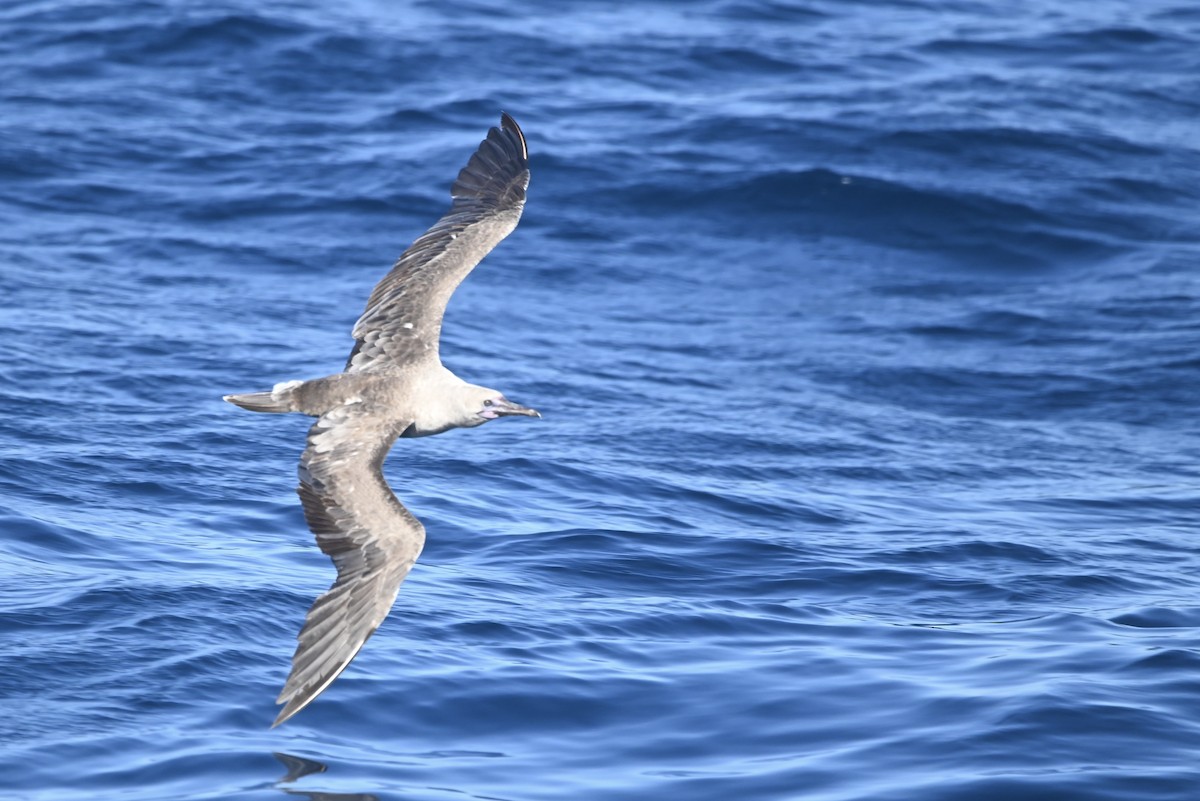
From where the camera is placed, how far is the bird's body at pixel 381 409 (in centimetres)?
730

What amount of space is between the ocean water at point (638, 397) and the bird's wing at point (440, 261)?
1553mm

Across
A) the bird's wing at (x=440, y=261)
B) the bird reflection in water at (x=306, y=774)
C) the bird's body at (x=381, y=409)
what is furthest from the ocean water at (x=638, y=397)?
the bird's wing at (x=440, y=261)

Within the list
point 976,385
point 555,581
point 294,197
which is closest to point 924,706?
point 555,581

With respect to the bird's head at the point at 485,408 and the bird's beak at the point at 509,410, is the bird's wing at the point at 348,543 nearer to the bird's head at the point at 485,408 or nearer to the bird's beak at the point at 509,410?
the bird's head at the point at 485,408

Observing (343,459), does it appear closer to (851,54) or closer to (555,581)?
(555,581)

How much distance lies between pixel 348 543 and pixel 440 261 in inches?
92.0

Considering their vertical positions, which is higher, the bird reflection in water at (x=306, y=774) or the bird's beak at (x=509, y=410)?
the bird's beak at (x=509, y=410)

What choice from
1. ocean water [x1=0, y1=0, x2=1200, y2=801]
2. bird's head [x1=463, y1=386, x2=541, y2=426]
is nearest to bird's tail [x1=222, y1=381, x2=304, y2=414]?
bird's head [x1=463, y1=386, x2=541, y2=426]

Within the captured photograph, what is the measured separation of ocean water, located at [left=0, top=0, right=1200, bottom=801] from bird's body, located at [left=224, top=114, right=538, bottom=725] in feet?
2.34

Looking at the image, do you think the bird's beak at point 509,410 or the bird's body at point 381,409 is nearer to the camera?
the bird's body at point 381,409

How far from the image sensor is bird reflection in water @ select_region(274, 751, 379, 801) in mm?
7098

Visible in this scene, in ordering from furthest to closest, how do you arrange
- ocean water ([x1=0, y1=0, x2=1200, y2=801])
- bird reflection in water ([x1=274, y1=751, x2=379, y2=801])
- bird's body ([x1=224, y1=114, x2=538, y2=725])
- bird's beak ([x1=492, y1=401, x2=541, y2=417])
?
bird's beak ([x1=492, y1=401, x2=541, y2=417]), ocean water ([x1=0, y1=0, x2=1200, y2=801]), bird's body ([x1=224, y1=114, x2=538, y2=725]), bird reflection in water ([x1=274, y1=751, x2=379, y2=801])

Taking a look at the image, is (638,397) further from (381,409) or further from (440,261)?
(381,409)

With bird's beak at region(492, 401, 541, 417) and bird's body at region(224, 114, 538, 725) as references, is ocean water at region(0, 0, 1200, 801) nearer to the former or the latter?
bird's body at region(224, 114, 538, 725)
